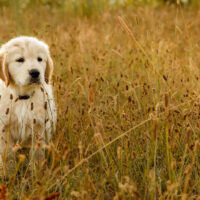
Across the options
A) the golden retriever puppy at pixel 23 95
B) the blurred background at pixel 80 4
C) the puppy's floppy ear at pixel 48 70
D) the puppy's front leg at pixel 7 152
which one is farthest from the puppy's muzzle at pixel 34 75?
the blurred background at pixel 80 4

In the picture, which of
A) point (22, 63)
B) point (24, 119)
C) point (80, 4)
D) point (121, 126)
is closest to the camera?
point (121, 126)

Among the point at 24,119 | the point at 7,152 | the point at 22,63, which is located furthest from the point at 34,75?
the point at 7,152

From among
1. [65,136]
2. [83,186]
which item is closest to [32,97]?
[65,136]

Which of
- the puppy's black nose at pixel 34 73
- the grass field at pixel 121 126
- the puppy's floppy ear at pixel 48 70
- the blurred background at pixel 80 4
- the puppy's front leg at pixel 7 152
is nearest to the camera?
the grass field at pixel 121 126

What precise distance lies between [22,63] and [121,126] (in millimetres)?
1140

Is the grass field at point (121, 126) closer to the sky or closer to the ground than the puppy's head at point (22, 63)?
closer to the ground

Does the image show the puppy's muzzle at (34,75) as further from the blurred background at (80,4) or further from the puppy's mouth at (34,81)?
the blurred background at (80,4)

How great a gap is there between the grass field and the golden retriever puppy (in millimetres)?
→ 160

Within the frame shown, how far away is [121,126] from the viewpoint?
2.49m

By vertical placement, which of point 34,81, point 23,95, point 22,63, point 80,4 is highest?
point 80,4

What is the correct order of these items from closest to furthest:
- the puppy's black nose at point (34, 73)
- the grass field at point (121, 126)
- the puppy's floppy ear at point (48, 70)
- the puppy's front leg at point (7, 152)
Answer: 1. the grass field at point (121, 126)
2. the puppy's front leg at point (7, 152)
3. the puppy's black nose at point (34, 73)
4. the puppy's floppy ear at point (48, 70)

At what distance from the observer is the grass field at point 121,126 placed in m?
2.06

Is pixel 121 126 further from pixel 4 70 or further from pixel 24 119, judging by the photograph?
pixel 4 70

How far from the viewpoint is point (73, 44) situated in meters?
5.16
